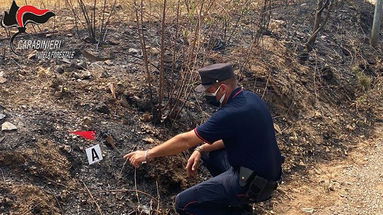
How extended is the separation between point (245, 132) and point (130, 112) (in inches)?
74.0

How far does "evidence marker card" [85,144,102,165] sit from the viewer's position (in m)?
4.08

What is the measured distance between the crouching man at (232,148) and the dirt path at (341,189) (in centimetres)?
125

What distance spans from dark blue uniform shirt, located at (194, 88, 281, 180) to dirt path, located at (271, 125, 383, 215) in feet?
4.48

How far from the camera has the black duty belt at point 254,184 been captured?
340 centimetres

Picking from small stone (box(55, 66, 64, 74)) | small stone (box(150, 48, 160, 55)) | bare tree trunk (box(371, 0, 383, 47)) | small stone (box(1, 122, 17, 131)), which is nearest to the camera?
Result: small stone (box(1, 122, 17, 131))

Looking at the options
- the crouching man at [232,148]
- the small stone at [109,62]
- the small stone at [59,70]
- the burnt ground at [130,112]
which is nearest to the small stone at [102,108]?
the burnt ground at [130,112]

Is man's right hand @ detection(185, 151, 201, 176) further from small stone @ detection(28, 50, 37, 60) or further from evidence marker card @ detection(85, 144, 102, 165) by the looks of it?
small stone @ detection(28, 50, 37, 60)

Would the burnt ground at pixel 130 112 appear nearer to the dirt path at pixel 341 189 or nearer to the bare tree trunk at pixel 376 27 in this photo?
the dirt path at pixel 341 189

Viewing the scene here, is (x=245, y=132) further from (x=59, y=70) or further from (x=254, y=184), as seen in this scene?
(x=59, y=70)

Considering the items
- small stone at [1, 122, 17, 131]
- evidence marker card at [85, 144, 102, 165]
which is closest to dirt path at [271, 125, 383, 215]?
evidence marker card at [85, 144, 102, 165]

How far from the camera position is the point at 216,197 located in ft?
11.5

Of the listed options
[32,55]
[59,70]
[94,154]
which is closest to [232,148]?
[94,154]

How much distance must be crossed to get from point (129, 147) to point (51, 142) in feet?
2.34

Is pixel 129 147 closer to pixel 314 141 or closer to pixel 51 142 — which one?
pixel 51 142
